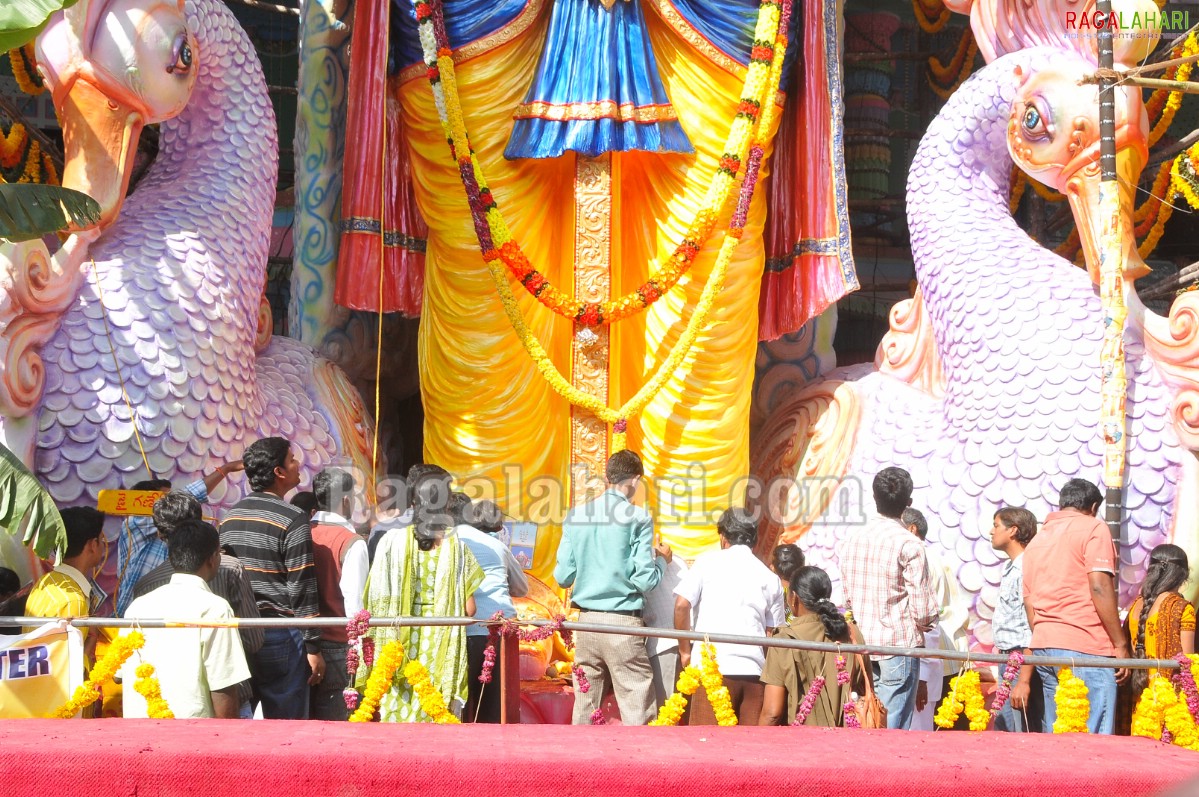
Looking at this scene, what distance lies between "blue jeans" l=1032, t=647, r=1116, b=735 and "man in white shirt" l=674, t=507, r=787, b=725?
893 mm

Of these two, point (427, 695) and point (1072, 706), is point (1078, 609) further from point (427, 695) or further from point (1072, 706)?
point (427, 695)

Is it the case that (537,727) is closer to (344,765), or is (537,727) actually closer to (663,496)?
(344,765)

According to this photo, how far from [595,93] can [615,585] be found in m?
3.06

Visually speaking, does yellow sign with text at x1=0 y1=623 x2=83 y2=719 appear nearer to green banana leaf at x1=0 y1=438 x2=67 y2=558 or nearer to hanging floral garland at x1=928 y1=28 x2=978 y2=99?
green banana leaf at x1=0 y1=438 x2=67 y2=558

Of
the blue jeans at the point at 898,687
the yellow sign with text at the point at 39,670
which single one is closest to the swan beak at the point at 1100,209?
the blue jeans at the point at 898,687

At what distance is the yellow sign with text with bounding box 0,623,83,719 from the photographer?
4.41 metres

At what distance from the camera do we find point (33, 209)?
4.79m

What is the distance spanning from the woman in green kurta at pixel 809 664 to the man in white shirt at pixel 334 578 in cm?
134

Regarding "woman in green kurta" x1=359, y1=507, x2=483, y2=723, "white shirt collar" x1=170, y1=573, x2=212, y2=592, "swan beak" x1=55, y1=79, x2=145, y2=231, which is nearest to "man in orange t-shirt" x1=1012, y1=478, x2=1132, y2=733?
"woman in green kurta" x1=359, y1=507, x2=483, y2=723

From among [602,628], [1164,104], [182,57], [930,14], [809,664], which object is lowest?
[809,664]

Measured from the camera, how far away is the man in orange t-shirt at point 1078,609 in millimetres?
4926

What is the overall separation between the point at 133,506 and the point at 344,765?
213 cm

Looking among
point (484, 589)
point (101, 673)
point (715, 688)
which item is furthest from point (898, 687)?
point (101, 673)

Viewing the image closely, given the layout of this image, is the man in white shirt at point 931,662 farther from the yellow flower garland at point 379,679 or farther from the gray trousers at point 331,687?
the gray trousers at point 331,687
